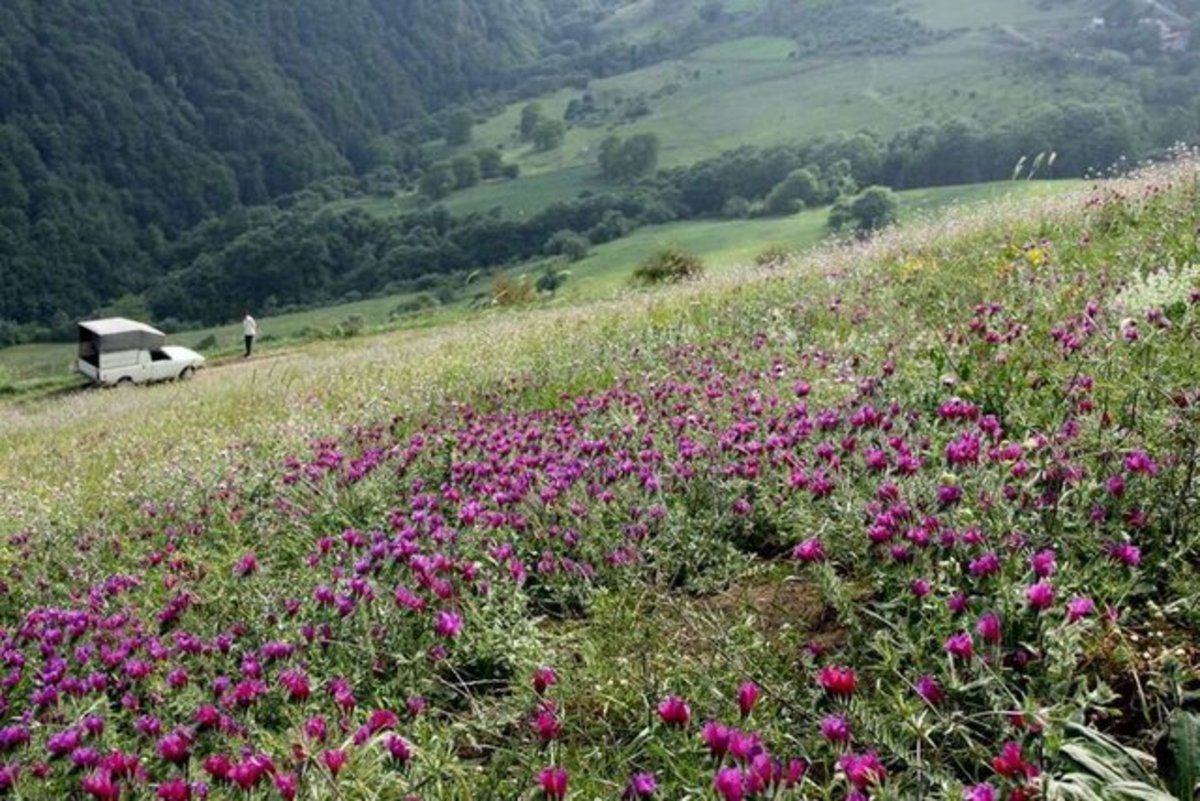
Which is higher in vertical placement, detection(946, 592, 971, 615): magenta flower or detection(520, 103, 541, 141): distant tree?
detection(946, 592, 971, 615): magenta flower

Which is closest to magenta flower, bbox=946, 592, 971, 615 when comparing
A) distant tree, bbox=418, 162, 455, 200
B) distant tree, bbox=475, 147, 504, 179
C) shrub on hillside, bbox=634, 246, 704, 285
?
shrub on hillside, bbox=634, 246, 704, 285

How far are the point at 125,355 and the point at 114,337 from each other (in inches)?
28.8

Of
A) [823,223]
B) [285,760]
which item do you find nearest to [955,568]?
[285,760]

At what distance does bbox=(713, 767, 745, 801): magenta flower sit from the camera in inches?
67.9

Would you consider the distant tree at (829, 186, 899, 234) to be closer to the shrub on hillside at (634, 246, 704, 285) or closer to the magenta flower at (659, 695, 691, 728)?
the shrub on hillside at (634, 246, 704, 285)

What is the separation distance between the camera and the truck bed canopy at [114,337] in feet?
94.7

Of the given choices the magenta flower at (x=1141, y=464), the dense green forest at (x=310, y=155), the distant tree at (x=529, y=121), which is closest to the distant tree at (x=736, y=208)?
the dense green forest at (x=310, y=155)

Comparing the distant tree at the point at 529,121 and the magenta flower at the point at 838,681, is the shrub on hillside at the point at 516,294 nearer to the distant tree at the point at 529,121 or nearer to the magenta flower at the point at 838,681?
the magenta flower at the point at 838,681

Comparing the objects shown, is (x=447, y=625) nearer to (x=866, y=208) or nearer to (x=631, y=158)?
(x=866, y=208)

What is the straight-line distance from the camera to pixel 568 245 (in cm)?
9850

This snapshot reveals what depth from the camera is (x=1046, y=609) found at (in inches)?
89.4

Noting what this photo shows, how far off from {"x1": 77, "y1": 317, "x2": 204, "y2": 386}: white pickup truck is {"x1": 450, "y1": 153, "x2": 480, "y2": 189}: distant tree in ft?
397

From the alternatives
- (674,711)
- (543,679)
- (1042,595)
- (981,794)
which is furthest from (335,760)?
(1042,595)

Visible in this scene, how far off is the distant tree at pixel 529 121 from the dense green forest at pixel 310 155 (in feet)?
5.17
